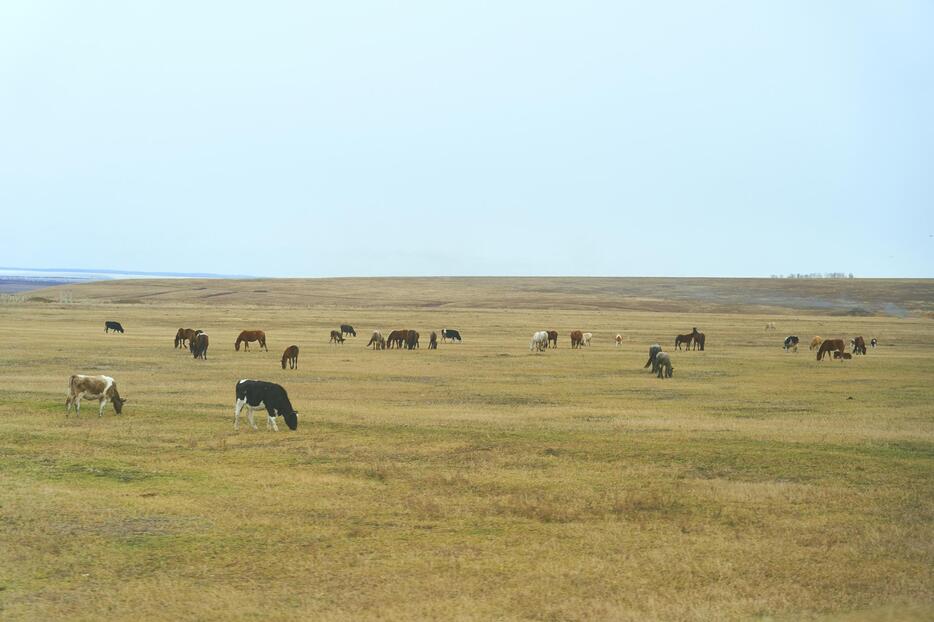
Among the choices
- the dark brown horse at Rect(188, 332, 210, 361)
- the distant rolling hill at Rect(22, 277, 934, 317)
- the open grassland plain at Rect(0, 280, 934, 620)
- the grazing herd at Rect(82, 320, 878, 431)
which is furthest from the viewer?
the distant rolling hill at Rect(22, 277, 934, 317)

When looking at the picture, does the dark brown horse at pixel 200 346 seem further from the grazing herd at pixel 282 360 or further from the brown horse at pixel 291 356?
the brown horse at pixel 291 356

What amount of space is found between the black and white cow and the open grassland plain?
35cm

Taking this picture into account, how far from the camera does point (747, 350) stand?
53.3 m

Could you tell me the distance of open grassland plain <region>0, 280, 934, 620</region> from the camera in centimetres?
1077

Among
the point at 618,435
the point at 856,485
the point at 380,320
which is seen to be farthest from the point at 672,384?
the point at 380,320

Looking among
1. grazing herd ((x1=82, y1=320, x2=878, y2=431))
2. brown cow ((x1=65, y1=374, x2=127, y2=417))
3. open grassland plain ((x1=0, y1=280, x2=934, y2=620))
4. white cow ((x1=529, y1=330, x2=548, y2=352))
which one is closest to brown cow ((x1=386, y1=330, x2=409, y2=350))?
grazing herd ((x1=82, y1=320, x2=878, y2=431))

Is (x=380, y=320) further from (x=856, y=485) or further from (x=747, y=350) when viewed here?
(x=856, y=485)

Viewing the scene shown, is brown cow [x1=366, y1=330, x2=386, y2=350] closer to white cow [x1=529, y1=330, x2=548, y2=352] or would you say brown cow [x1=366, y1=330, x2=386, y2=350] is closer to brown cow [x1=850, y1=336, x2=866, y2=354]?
white cow [x1=529, y1=330, x2=548, y2=352]

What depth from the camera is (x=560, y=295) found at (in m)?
143

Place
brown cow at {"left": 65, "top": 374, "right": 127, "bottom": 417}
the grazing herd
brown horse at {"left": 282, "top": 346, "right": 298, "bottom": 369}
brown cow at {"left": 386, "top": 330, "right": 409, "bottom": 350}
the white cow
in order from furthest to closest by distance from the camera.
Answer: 1. brown cow at {"left": 386, "top": 330, "right": 409, "bottom": 350}
2. the white cow
3. brown horse at {"left": 282, "top": 346, "right": 298, "bottom": 369}
4. brown cow at {"left": 65, "top": 374, "right": 127, "bottom": 417}
5. the grazing herd

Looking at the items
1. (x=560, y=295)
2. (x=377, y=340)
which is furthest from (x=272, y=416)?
(x=560, y=295)

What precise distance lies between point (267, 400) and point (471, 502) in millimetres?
8319

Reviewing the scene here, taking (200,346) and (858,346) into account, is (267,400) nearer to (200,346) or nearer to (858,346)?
(200,346)

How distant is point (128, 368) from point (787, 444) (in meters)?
26.0
